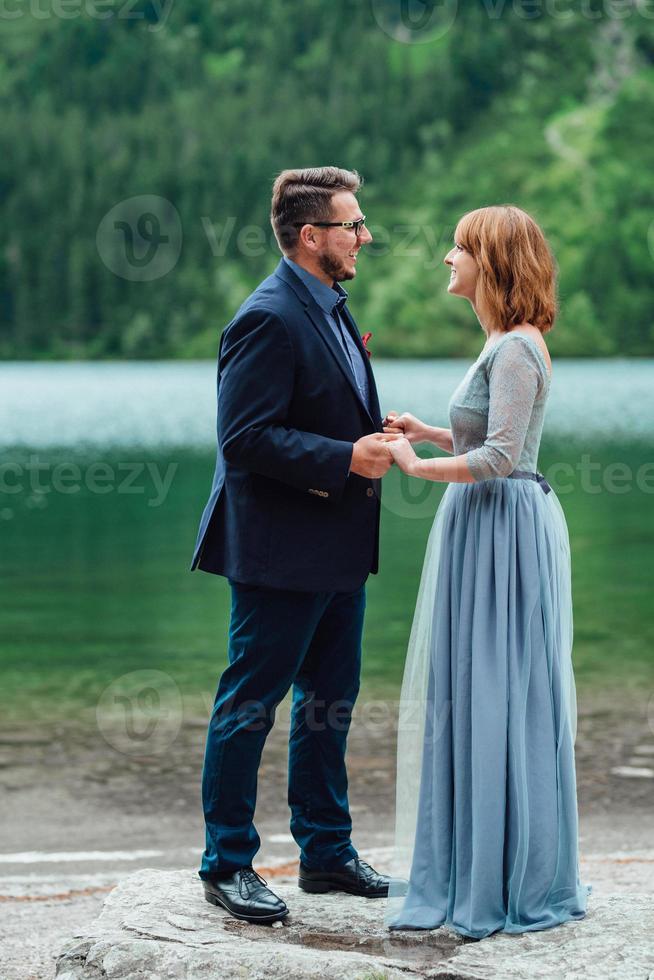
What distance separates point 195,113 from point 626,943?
13673 cm

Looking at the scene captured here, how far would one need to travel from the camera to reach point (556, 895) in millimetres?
3834

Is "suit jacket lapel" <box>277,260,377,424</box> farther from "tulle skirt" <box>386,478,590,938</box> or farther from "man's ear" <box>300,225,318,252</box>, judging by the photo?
"tulle skirt" <box>386,478,590,938</box>

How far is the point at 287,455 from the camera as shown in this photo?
379 cm

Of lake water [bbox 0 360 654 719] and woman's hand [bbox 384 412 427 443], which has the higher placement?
woman's hand [bbox 384 412 427 443]

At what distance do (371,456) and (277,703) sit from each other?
31.7 inches

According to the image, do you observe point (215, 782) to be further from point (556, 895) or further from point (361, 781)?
point (361, 781)

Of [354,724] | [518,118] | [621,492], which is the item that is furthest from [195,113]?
[354,724]

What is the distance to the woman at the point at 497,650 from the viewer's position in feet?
12.2

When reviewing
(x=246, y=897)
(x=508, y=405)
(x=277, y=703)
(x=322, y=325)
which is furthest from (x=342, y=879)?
(x=322, y=325)

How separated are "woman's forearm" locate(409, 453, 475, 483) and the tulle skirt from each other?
183 mm

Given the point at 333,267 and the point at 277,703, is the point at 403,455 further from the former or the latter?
the point at 277,703

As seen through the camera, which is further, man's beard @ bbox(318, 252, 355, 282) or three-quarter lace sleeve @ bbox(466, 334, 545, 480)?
man's beard @ bbox(318, 252, 355, 282)

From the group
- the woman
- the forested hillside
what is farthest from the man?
the forested hillside

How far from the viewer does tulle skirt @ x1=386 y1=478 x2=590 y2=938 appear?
12.3ft
